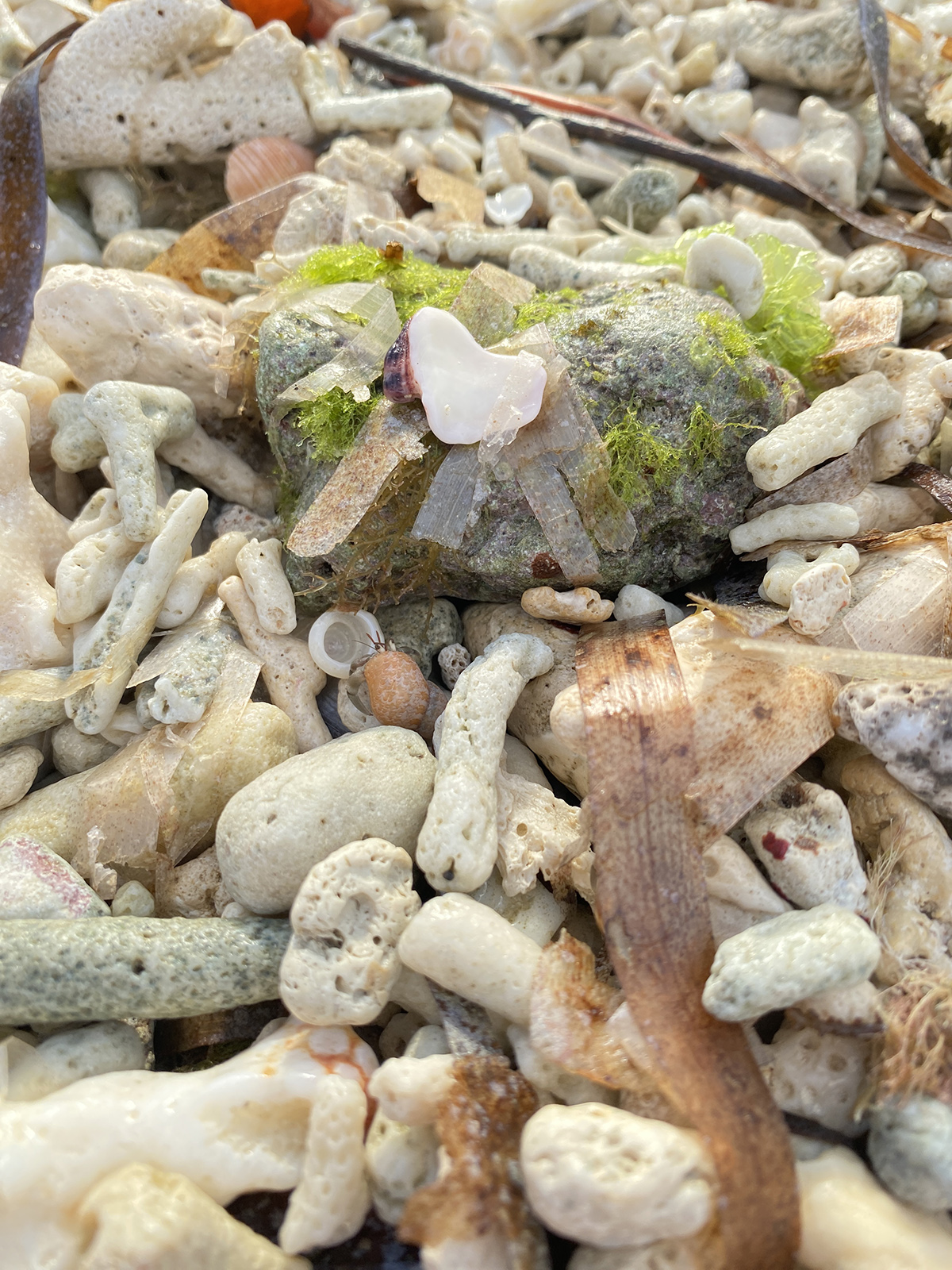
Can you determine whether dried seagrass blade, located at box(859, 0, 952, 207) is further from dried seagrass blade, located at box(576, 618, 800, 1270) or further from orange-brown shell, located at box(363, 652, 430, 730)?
orange-brown shell, located at box(363, 652, 430, 730)

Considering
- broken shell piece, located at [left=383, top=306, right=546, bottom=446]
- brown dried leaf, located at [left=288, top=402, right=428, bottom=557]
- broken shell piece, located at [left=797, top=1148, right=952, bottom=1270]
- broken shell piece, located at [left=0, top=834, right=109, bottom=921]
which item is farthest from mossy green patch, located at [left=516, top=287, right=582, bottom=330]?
broken shell piece, located at [left=797, top=1148, right=952, bottom=1270]

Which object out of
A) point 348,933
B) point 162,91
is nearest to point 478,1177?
point 348,933

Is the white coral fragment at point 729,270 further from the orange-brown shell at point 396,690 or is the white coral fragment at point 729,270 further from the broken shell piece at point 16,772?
the broken shell piece at point 16,772

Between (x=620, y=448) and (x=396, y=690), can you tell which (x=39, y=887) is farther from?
(x=620, y=448)

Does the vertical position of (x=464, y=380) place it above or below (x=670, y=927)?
above

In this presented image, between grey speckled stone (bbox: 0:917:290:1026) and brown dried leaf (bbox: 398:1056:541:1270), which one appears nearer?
brown dried leaf (bbox: 398:1056:541:1270)

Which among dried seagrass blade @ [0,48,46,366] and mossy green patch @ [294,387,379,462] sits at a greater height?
dried seagrass blade @ [0,48,46,366]

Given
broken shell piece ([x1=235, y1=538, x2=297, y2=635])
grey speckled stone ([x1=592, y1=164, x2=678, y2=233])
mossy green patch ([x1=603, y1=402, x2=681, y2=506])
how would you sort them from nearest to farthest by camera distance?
mossy green patch ([x1=603, y1=402, x2=681, y2=506])
broken shell piece ([x1=235, y1=538, x2=297, y2=635])
grey speckled stone ([x1=592, y1=164, x2=678, y2=233])
